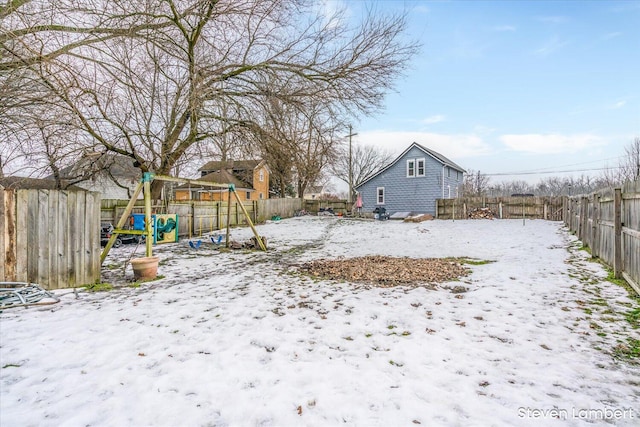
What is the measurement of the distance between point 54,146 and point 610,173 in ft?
134

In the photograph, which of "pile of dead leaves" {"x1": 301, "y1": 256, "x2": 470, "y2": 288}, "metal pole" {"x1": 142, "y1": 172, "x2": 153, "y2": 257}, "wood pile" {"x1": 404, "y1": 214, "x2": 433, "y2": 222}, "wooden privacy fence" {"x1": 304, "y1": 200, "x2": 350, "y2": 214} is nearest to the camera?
"pile of dead leaves" {"x1": 301, "y1": 256, "x2": 470, "y2": 288}

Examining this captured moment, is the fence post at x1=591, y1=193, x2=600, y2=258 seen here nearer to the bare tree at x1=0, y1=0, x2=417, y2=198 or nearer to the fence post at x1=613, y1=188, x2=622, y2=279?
the fence post at x1=613, y1=188, x2=622, y2=279

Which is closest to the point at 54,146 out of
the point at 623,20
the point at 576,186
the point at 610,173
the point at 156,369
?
the point at 156,369

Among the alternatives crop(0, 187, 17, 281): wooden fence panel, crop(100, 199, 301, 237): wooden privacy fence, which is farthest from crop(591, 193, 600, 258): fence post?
crop(0, 187, 17, 281): wooden fence panel

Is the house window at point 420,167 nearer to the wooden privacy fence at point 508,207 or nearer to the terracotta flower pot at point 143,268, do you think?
the wooden privacy fence at point 508,207

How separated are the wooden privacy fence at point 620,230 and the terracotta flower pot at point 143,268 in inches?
335

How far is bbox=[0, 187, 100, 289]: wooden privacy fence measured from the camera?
5.04m

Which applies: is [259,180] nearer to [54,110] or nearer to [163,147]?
[163,147]

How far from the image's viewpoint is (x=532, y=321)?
4012 millimetres

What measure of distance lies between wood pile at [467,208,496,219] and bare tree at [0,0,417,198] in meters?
17.4

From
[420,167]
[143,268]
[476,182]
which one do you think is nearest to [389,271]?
[143,268]

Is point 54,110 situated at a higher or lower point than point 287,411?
higher

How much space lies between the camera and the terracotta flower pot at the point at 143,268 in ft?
21.0

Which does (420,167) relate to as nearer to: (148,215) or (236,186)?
(236,186)
